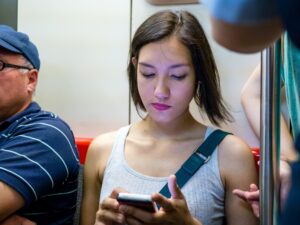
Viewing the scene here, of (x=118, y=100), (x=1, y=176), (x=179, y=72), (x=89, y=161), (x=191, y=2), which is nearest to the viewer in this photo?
(x=1, y=176)

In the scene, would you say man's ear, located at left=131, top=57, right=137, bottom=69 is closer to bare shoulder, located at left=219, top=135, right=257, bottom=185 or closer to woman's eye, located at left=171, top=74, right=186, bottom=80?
woman's eye, located at left=171, top=74, right=186, bottom=80

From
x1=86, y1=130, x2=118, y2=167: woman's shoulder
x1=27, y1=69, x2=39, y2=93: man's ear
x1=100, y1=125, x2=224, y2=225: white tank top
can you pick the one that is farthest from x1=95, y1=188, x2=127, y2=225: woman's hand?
x1=27, y1=69, x2=39, y2=93: man's ear

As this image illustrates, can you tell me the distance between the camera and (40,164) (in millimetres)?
1153

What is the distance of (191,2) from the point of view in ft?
4.71

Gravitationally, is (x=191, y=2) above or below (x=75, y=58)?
above

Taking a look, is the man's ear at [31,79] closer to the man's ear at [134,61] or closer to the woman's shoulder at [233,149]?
the man's ear at [134,61]

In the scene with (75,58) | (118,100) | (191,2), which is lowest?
(118,100)

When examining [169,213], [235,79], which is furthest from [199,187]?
[235,79]

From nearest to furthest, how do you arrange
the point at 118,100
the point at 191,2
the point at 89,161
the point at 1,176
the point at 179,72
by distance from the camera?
the point at 1,176 < the point at 179,72 < the point at 89,161 < the point at 191,2 < the point at 118,100

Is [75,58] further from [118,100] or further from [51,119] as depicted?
[51,119]

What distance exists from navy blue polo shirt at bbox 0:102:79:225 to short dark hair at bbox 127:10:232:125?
319mm

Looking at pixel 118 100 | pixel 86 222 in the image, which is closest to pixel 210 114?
pixel 118 100

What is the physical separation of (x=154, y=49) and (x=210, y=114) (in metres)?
0.28

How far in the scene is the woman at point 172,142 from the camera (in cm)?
115
